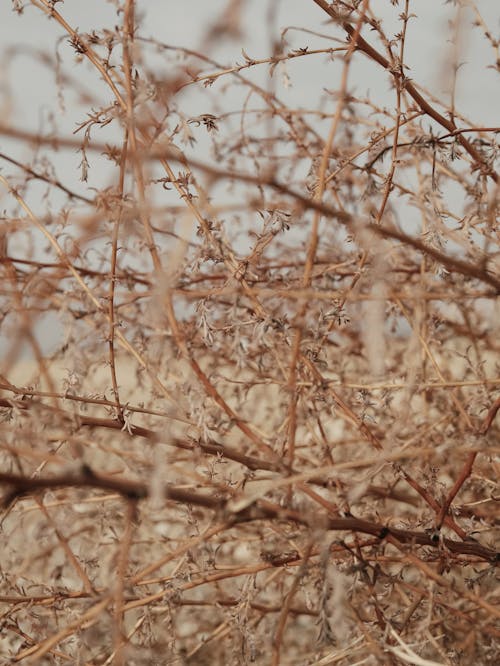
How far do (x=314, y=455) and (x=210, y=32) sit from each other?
63.5 inches

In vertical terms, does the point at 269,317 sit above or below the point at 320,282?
below

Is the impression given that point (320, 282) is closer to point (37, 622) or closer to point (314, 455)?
point (314, 455)

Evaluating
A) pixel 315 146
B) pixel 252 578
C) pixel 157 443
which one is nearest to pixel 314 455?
pixel 315 146

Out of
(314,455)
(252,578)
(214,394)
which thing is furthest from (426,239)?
(314,455)

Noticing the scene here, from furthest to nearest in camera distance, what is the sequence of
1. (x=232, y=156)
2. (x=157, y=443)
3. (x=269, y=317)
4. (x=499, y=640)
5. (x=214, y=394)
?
(x=232, y=156), (x=499, y=640), (x=214, y=394), (x=269, y=317), (x=157, y=443)

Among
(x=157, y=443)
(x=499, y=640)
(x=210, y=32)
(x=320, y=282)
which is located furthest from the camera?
(x=320, y=282)

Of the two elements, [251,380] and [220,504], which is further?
[251,380]

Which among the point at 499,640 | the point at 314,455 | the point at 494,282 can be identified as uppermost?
the point at 314,455

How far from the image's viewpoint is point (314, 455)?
7.48 feet

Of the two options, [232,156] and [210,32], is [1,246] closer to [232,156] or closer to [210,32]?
[210,32]

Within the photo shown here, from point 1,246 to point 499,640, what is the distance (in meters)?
1.14

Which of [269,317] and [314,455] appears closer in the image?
[269,317]

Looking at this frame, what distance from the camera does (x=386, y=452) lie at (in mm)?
872

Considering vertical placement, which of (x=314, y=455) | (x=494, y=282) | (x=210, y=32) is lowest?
(x=494, y=282)
